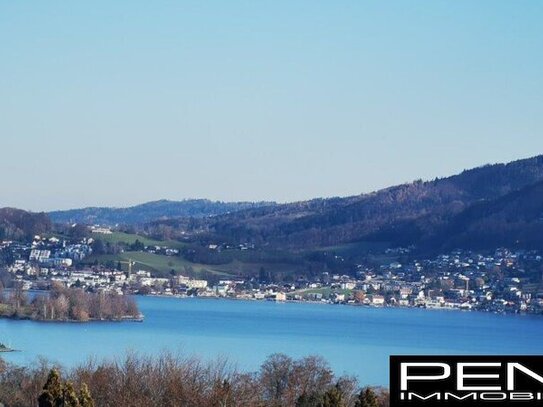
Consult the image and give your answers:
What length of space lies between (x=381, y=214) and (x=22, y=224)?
29.6m

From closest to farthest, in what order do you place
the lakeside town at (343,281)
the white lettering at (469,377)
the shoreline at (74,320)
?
the white lettering at (469,377), the shoreline at (74,320), the lakeside town at (343,281)

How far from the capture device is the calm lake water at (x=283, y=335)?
3512 cm

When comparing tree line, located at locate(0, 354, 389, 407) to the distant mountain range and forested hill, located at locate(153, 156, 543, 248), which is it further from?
forested hill, located at locate(153, 156, 543, 248)

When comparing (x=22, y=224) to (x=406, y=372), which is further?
(x=22, y=224)

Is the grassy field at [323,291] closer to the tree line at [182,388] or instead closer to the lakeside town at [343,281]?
the lakeside town at [343,281]

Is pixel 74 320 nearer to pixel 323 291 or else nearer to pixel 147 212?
pixel 323 291

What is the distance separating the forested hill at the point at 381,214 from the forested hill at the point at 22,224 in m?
12.0

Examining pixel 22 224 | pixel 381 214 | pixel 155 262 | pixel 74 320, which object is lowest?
pixel 74 320

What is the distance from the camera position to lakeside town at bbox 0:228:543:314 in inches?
3007

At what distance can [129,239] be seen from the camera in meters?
83.9

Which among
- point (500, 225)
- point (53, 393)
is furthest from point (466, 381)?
point (500, 225)

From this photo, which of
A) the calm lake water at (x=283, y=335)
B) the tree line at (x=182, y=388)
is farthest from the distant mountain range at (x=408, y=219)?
the tree line at (x=182, y=388)

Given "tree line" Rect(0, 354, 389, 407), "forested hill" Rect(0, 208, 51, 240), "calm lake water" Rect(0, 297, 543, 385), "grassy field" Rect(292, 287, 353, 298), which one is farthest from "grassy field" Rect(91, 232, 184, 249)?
"tree line" Rect(0, 354, 389, 407)

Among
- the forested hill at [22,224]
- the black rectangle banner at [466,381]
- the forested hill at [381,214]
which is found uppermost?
the forested hill at [381,214]
